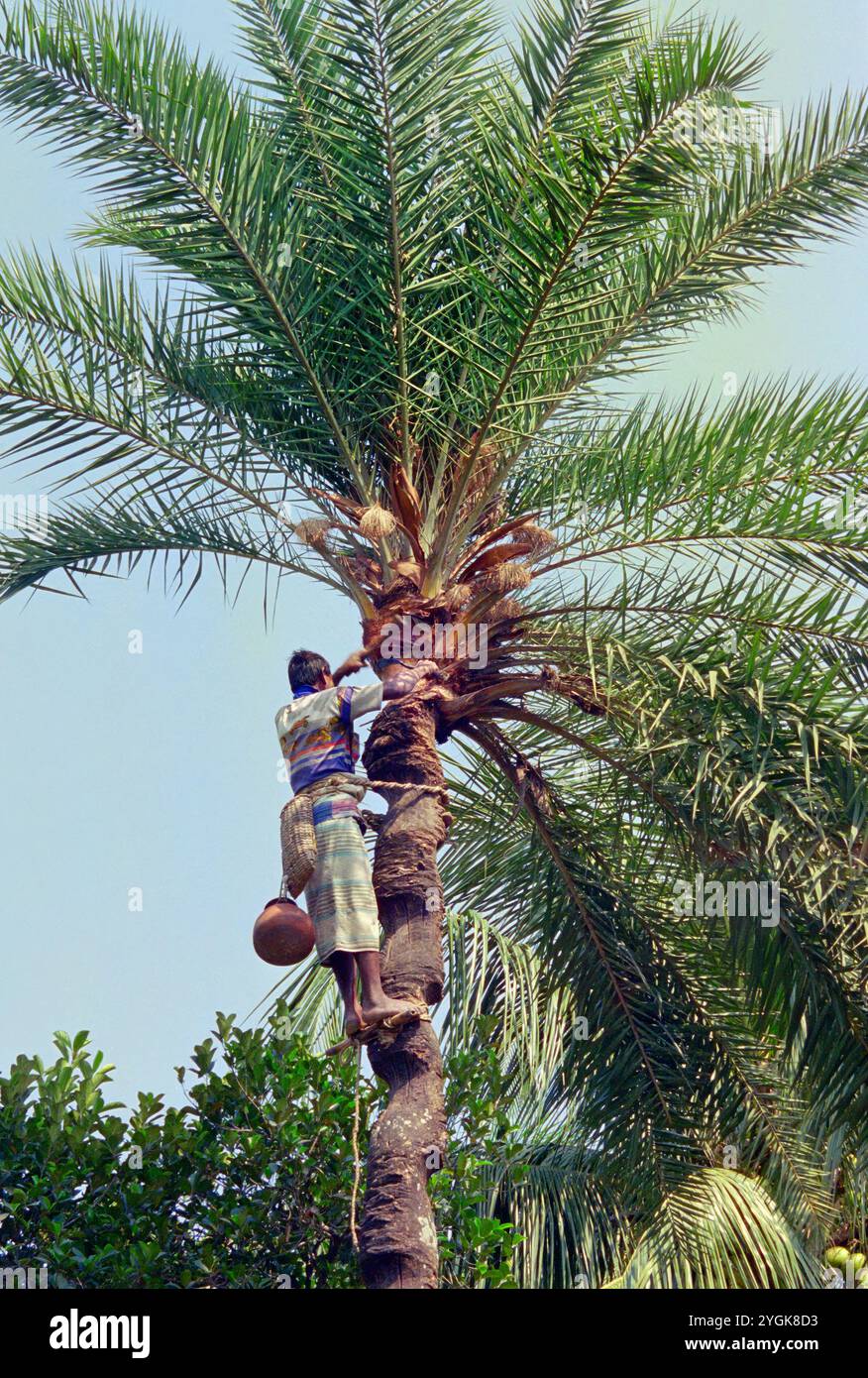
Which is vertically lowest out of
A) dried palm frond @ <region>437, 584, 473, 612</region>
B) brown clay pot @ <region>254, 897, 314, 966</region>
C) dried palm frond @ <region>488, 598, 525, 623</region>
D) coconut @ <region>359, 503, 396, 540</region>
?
brown clay pot @ <region>254, 897, 314, 966</region>

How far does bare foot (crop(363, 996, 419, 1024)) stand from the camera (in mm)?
7312

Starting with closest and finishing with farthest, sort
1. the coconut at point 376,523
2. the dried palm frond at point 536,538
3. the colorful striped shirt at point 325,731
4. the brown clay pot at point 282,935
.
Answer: the brown clay pot at point 282,935 < the colorful striped shirt at point 325,731 < the coconut at point 376,523 < the dried palm frond at point 536,538

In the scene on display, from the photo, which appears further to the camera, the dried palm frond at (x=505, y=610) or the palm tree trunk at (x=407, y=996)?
the dried palm frond at (x=505, y=610)

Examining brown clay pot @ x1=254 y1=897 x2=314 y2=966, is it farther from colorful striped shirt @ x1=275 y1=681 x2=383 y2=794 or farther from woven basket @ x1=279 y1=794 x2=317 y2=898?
colorful striped shirt @ x1=275 y1=681 x2=383 y2=794

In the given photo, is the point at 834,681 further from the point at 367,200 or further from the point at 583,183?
the point at 367,200

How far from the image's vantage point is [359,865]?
25.0 feet

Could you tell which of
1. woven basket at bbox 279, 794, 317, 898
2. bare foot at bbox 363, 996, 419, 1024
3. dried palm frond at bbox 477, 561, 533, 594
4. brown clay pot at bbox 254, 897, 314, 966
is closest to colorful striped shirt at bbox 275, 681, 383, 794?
woven basket at bbox 279, 794, 317, 898

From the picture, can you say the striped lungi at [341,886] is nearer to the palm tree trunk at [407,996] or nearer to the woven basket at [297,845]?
the woven basket at [297,845]

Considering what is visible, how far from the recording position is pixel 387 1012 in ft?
24.0

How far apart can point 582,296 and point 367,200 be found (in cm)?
119

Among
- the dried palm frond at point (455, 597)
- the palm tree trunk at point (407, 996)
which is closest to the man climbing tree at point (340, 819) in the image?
the palm tree trunk at point (407, 996)

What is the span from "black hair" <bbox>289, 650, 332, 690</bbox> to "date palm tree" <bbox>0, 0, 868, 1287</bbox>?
306 millimetres

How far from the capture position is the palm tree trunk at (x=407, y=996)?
683cm

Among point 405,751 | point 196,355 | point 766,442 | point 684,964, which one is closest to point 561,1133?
point 684,964
